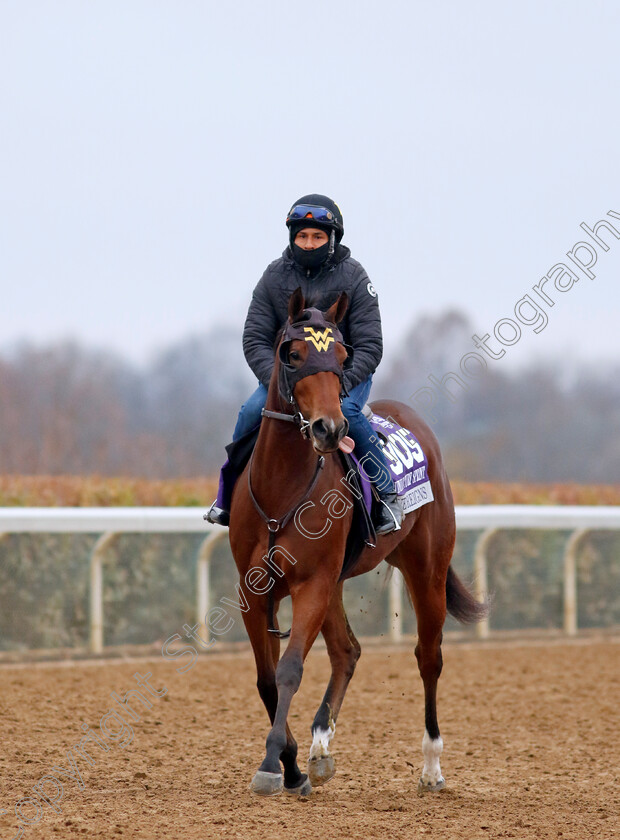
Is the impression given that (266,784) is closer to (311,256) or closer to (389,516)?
(389,516)

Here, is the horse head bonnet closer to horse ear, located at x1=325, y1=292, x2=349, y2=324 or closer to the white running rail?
horse ear, located at x1=325, y1=292, x2=349, y2=324

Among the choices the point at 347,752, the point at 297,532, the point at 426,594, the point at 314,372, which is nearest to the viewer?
the point at 314,372

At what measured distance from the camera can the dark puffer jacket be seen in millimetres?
5125

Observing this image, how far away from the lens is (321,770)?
203 inches

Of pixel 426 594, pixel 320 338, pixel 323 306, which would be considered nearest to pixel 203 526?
pixel 426 594

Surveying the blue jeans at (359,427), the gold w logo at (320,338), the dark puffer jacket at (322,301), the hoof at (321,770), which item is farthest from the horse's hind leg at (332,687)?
the gold w logo at (320,338)

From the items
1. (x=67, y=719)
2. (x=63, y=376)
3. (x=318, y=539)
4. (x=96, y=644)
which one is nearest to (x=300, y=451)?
(x=318, y=539)

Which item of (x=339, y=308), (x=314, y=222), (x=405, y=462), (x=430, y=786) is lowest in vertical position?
(x=430, y=786)

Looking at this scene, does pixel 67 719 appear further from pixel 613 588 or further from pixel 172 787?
pixel 613 588

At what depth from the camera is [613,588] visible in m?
11.0

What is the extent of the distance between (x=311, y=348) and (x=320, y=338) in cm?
6

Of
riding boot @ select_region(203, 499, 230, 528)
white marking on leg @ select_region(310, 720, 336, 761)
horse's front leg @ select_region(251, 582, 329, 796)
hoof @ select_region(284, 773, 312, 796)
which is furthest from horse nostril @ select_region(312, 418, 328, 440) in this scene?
white marking on leg @ select_region(310, 720, 336, 761)

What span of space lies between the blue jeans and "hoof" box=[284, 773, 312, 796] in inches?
50.9

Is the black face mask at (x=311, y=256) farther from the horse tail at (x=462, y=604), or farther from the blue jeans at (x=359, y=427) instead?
the horse tail at (x=462, y=604)
